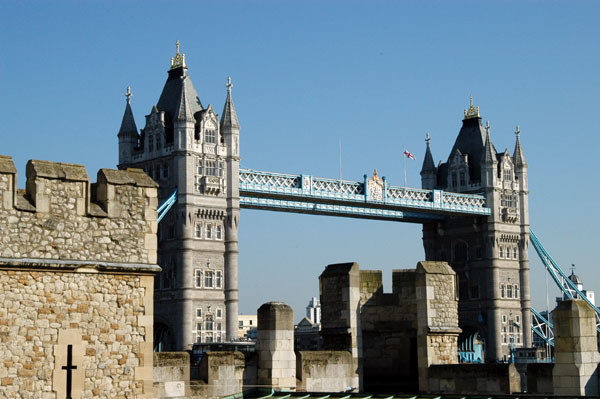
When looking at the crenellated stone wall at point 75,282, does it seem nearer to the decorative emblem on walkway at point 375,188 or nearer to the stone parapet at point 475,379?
the stone parapet at point 475,379

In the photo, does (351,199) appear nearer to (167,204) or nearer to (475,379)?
(167,204)

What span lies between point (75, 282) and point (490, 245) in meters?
77.8

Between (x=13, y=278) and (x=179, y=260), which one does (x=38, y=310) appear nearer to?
(x=13, y=278)

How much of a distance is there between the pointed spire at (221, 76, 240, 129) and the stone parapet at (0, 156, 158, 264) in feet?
198

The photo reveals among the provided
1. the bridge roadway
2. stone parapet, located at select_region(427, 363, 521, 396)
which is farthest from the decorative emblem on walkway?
stone parapet, located at select_region(427, 363, 521, 396)

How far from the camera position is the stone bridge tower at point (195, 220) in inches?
2687

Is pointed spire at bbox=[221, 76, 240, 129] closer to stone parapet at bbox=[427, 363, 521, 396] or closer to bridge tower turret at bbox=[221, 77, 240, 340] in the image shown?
bridge tower turret at bbox=[221, 77, 240, 340]

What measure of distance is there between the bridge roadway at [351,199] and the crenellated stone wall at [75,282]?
58.9 m

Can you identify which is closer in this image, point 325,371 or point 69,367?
point 69,367

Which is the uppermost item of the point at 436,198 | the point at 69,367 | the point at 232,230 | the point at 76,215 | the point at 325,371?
the point at 436,198

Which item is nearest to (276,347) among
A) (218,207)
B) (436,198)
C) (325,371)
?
(325,371)

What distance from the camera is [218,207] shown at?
6988 cm

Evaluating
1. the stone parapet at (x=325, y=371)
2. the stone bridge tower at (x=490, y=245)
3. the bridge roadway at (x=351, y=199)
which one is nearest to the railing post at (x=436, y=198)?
the bridge roadway at (x=351, y=199)

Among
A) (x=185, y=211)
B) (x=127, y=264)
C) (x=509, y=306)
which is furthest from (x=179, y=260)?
(x=127, y=264)
